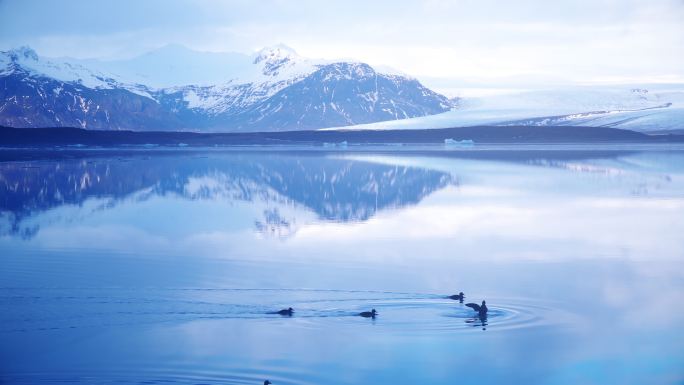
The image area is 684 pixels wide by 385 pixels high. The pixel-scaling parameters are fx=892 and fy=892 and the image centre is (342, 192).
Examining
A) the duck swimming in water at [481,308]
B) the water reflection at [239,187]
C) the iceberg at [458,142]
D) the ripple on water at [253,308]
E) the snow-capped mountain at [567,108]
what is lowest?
the ripple on water at [253,308]

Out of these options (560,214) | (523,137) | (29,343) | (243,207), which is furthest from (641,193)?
(523,137)

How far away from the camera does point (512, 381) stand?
7.17 m

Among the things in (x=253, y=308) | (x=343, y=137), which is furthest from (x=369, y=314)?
(x=343, y=137)

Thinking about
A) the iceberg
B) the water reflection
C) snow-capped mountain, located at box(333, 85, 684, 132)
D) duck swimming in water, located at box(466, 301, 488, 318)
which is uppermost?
snow-capped mountain, located at box(333, 85, 684, 132)

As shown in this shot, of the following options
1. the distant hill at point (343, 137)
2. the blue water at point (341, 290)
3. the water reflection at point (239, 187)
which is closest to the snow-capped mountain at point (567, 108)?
the distant hill at point (343, 137)

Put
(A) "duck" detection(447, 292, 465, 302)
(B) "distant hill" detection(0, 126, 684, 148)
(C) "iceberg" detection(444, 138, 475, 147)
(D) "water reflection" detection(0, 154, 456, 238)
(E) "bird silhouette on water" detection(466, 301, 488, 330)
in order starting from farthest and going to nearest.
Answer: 1. (C) "iceberg" detection(444, 138, 475, 147)
2. (B) "distant hill" detection(0, 126, 684, 148)
3. (D) "water reflection" detection(0, 154, 456, 238)
4. (A) "duck" detection(447, 292, 465, 302)
5. (E) "bird silhouette on water" detection(466, 301, 488, 330)

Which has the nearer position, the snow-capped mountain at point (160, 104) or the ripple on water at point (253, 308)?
the ripple on water at point (253, 308)

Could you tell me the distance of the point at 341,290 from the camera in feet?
33.5

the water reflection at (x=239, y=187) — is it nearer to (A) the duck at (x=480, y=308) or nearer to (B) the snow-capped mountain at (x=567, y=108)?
(A) the duck at (x=480, y=308)

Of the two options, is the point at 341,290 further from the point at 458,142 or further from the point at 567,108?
the point at 567,108

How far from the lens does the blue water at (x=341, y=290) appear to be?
748cm

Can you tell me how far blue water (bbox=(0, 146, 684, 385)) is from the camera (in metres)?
7.48

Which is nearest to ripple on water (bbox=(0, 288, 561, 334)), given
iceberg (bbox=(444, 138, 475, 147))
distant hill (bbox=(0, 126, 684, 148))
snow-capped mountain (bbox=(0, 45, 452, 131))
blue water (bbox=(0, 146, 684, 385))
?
blue water (bbox=(0, 146, 684, 385))

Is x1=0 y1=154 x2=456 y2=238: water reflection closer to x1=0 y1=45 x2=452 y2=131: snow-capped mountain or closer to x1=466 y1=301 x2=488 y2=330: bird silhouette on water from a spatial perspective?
x1=466 y1=301 x2=488 y2=330: bird silhouette on water
